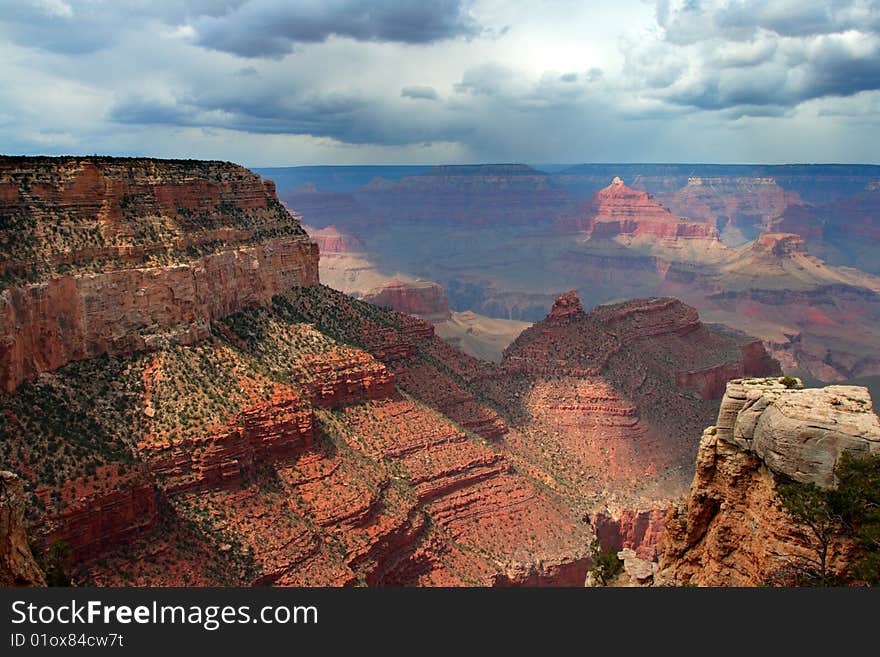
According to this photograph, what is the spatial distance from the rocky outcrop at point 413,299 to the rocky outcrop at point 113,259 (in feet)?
398

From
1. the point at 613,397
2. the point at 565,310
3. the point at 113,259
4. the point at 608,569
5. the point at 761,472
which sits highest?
the point at 113,259

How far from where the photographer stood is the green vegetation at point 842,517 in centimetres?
2178

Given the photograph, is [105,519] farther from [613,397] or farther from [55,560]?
[613,397]

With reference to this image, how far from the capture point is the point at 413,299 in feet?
624

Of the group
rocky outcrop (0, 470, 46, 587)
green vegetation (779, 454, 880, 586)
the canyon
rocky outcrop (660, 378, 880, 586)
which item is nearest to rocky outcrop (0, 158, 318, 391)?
the canyon

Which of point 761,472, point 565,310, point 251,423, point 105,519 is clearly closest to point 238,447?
point 251,423

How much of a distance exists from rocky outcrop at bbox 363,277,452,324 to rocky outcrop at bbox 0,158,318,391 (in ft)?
398

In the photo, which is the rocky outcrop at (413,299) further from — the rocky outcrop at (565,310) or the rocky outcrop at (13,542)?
the rocky outcrop at (13,542)

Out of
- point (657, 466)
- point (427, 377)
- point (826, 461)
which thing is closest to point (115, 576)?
point (826, 461)

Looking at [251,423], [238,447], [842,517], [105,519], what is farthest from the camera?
[251,423]

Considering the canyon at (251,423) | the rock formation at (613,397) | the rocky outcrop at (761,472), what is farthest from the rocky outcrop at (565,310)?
the rocky outcrop at (761,472)

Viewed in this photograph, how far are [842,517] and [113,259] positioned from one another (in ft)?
147

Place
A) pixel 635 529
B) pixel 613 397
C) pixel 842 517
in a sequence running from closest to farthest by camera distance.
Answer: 1. pixel 842 517
2. pixel 635 529
3. pixel 613 397

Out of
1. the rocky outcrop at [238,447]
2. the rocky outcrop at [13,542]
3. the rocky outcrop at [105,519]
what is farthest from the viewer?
the rocky outcrop at [238,447]
